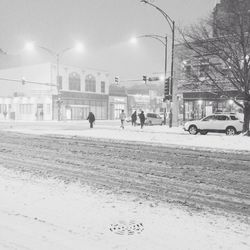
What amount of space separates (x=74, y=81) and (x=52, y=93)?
641 centimetres

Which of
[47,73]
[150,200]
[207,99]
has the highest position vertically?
[47,73]

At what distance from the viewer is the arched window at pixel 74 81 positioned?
5919 cm

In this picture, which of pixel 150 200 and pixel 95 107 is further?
pixel 95 107

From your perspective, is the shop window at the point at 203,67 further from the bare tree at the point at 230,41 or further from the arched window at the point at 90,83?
the arched window at the point at 90,83

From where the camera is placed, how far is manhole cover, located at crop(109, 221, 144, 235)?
4.52 meters

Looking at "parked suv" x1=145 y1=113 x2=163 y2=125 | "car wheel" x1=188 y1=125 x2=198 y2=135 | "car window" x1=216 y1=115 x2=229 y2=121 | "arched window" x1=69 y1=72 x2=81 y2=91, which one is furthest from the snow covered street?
"arched window" x1=69 y1=72 x2=81 y2=91

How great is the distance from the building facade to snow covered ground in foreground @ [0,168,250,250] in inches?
1858

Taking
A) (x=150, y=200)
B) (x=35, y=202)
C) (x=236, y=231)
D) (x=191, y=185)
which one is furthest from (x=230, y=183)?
(x=35, y=202)

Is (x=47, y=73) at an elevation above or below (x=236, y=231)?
above

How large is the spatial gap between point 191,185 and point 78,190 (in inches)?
105

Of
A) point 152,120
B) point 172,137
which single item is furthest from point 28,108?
point 172,137

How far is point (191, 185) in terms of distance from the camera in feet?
24.7

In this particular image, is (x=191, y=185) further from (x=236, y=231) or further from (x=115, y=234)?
(x=115, y=234)

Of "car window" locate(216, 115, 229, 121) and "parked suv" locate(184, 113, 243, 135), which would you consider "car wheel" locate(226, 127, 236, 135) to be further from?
"car window" locate(216, 115, 229, 121)
